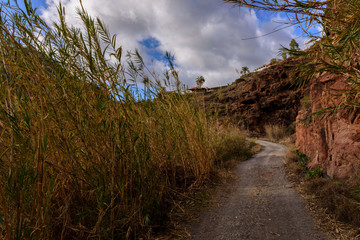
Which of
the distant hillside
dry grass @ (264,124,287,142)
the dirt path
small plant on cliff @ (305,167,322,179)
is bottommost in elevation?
the dirt path

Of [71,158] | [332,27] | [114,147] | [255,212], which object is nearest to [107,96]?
[114,147]

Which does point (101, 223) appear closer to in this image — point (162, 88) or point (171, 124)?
point (171, 124)

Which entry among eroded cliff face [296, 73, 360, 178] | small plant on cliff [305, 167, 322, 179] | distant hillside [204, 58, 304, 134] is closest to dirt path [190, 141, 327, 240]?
small plant on cliff [305, 167, 322, 179]

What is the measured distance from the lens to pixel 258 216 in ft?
8.51

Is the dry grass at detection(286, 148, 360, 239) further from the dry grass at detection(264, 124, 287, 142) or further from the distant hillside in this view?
the distant hillside

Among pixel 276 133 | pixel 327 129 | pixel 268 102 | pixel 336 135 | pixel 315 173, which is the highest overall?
pixel 268 102

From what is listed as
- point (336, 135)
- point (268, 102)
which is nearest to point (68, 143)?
point (336, 135)

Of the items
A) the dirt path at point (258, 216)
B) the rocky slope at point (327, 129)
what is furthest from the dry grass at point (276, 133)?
the dirt path at point (258, 216)

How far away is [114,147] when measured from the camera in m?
1.71

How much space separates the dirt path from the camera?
2182 millimetres

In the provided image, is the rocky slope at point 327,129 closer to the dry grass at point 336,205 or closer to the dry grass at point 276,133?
the dry grass at point 336,205

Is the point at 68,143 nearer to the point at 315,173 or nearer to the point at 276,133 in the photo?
the point at 315,173

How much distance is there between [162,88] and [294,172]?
3.45 meters

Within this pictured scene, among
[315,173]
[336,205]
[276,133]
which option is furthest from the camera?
[276,133]
